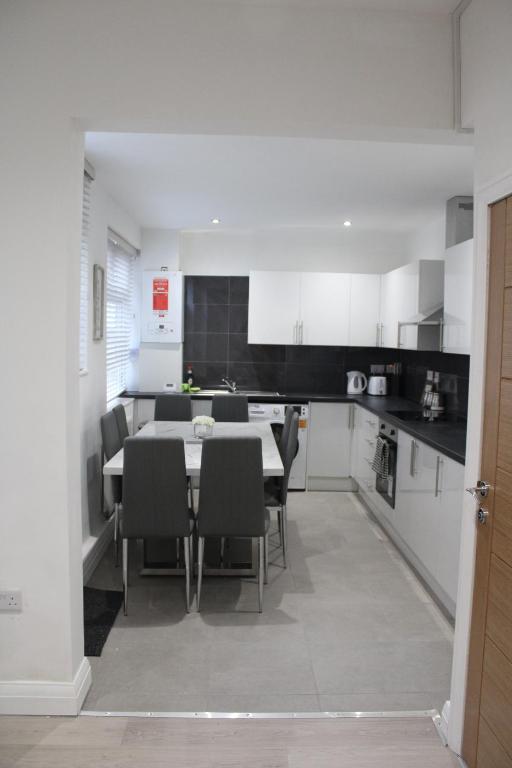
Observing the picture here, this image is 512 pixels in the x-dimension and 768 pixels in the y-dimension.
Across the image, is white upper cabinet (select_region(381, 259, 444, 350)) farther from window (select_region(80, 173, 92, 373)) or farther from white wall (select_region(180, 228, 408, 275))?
window (select_region(80, 173, 92, 373))

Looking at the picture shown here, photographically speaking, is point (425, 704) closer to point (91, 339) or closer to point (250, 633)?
point (250, 633)

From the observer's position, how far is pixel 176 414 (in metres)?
5.06

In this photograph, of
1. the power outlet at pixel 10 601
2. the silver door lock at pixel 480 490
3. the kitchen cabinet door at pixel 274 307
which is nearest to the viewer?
the silver door lock at pixel 480 490

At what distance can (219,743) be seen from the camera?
224cm

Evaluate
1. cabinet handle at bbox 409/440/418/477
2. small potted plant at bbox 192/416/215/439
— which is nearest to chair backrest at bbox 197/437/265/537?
small potted plant at bbox 192/416/215/439

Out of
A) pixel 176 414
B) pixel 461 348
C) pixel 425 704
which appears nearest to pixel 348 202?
pixel 461 348

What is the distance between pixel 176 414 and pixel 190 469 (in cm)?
180

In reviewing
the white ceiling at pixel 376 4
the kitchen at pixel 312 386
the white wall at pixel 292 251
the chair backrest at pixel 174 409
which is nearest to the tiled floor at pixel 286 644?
the kitchen at pixel 312 386

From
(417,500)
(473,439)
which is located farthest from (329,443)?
(473,439)

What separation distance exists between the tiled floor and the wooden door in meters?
0.57

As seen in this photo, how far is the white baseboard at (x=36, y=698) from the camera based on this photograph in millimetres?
2346

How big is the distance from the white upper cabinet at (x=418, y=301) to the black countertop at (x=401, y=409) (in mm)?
575

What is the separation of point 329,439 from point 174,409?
163cm

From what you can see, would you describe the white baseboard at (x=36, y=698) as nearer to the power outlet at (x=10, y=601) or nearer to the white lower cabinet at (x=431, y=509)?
the power outlet at (x=10, y=601)
